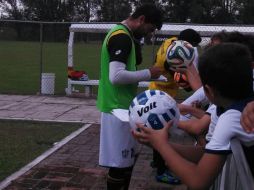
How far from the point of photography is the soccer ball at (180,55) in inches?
151

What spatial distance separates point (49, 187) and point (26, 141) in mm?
2591

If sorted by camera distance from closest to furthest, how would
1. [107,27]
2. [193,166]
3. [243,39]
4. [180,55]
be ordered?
[193,166] → [243,39] → [180,55] → [107,27]

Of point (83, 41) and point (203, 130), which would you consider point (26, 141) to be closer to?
point (203, 130)

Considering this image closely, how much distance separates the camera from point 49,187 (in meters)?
5.82

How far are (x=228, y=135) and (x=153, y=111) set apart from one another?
1.80 ft

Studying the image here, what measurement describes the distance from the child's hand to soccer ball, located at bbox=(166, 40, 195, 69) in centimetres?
128

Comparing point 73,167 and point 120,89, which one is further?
point 73,167

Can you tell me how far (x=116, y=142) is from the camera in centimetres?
464

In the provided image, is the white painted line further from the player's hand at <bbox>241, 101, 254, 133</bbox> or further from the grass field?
the grass field

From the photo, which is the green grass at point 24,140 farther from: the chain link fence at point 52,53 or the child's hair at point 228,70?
the chain link fence at point 52,53

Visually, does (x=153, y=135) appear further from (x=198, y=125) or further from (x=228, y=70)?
(x=198, y=125)

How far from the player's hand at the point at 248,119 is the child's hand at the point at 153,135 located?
14.5 inches

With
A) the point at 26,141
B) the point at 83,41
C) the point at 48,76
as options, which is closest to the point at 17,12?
the point at 83,41

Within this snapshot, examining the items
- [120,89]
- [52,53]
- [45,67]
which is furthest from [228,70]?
[52,53]
